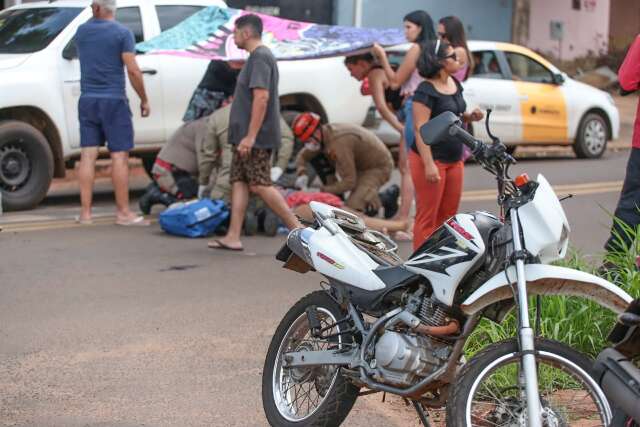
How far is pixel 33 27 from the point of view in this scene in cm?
1248

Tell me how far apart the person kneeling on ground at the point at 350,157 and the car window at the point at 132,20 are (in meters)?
2.68

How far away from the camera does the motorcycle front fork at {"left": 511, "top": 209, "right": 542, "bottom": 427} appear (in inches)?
173

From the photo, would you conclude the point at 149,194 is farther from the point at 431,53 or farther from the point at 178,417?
the point at 178,417

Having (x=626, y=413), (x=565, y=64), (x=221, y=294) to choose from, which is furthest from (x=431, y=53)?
(x=565, y=64)

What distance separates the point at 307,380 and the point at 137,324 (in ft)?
7.79

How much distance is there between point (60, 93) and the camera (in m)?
12.1

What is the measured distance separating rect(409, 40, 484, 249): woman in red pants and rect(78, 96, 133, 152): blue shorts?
12.4 ft

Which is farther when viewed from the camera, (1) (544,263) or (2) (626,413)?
(1) (544,263)

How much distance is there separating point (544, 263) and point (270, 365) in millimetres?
1504

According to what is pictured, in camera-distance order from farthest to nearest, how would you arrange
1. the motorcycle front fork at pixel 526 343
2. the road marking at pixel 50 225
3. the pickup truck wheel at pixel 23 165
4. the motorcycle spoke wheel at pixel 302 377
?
the pickup truck wheel at pixel 23 165, the road marking at pixel 50 225, the motorcycle spoke wheel at pixel 302 377, the motorcycle front fork at pixel 526 343

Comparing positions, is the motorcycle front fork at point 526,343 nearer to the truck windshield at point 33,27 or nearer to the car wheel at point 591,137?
the truck windshield at point 33,27

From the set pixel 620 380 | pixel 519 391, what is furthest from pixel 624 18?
pixel 620 380

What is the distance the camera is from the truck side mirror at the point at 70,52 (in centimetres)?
1213

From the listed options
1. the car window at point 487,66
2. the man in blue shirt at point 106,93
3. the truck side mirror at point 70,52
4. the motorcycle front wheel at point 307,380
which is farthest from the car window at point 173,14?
the motorcycle front wheel at point 307,380
